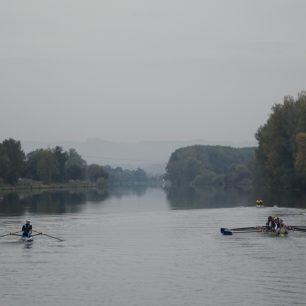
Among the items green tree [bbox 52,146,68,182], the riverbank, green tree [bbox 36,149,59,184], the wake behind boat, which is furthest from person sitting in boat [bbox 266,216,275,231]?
green tree [bbox 52,146,68,182]

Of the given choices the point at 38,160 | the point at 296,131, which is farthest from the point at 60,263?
the point at 38,160

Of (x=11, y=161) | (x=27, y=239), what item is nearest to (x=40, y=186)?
(x=11, y=161)

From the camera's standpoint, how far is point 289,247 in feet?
135

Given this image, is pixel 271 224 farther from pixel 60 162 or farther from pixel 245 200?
pixel 60 162

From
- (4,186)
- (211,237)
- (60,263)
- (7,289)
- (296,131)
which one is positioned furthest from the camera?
(4,186)

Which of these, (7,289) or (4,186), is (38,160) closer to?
(4,186)

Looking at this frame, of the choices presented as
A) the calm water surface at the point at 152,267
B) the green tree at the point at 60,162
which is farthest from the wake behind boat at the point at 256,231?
the green tree at the point at 60,162

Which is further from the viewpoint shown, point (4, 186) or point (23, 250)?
point (4, 186)

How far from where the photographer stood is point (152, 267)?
34188mm

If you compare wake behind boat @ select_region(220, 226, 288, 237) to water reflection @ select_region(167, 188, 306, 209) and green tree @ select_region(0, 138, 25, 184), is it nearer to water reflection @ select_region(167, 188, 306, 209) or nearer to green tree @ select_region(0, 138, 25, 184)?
water reflection @ select_region(167, 188, 306, 209)

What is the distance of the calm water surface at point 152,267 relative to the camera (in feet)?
90.1

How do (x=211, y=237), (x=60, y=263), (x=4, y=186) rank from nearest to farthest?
1. (x=60, y=263)
2. (x=211, y=237)
3. (x=4, y=186)

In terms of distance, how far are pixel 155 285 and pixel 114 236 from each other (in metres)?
19.3

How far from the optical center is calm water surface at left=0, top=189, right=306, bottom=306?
27.5m
